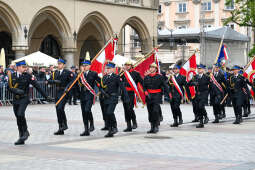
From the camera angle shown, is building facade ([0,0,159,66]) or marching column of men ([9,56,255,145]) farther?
building facade ([0,0,159,66])

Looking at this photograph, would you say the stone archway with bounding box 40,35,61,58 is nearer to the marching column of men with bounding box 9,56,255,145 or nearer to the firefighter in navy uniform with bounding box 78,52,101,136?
the marching column of men with bounding box 9,56,255,145

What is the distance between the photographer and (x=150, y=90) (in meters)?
14.8

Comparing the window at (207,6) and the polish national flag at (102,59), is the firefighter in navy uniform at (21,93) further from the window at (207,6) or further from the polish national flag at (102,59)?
the window at (207,6)

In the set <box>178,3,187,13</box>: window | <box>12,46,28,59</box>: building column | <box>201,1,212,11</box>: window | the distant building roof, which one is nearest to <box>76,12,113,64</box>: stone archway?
<box>12,46,28,59</box>: building column

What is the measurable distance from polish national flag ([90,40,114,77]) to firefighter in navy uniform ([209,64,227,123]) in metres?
4.49

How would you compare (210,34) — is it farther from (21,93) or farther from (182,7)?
(182,7)

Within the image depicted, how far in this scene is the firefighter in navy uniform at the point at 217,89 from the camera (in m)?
18.1

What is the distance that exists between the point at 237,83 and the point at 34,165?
999cm

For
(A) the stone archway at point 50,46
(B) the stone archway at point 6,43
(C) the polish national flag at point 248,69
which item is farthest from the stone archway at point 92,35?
(C) the polish national flag at point 248,69

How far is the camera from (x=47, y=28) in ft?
121

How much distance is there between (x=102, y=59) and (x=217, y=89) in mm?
5158

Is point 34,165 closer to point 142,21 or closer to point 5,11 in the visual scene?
point 5,11

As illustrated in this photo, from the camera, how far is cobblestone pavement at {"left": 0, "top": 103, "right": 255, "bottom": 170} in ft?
30.1

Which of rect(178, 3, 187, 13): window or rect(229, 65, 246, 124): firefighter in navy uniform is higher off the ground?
rect(178, 3, 187, 13): window
